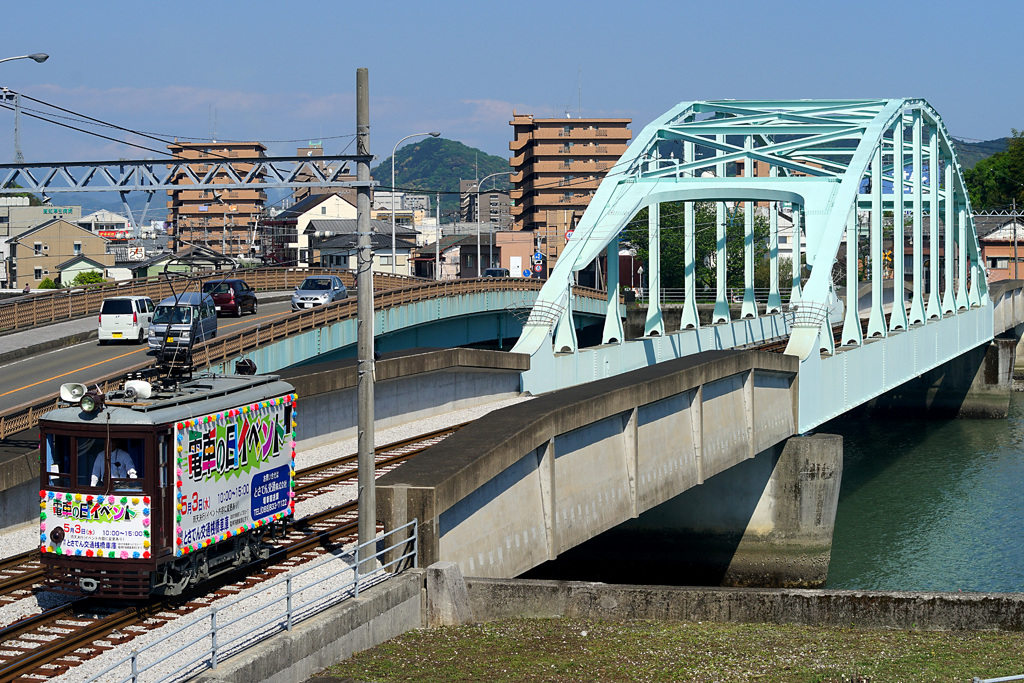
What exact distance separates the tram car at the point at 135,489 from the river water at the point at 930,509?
19681 millimetres

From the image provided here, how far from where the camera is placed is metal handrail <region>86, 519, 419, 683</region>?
446 inches

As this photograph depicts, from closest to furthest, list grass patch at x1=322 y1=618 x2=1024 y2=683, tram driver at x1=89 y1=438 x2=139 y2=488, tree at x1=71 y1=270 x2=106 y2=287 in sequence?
grass patch at x1=322 y1=618 x2=1024 y2=683 < tram driver at x1=89 y1=438 x2=139 y2=488 < tree at x1=71 y1=270 x2=106 y2=287

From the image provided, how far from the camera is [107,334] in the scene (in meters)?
41.9

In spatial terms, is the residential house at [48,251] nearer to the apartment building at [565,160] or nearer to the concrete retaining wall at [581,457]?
the apartment building at [565,160]

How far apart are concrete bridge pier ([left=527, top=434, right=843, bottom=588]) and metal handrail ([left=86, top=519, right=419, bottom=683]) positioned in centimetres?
1410

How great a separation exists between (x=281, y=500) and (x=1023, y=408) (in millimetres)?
60770

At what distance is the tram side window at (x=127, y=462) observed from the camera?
14.1 metres

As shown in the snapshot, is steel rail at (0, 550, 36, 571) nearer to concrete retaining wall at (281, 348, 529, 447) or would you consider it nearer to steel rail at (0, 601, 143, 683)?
steel rail at (0, 601, 143, 683)

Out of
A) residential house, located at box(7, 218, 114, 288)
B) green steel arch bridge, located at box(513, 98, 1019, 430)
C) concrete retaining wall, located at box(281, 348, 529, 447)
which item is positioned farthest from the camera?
residential house, located at box(7, 218, 114, 288)

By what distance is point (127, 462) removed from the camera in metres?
14.2

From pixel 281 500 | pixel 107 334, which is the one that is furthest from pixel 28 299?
pixel 281 500

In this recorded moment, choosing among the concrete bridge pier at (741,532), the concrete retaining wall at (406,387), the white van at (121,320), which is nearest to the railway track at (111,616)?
the concrete retaining wall at (406,387)

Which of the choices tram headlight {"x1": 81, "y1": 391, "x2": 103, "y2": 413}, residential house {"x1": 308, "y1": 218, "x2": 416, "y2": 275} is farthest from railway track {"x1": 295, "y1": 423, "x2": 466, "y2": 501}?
residential house {"x1": 308, "y1": 218, "x2": 416, "y2": 275}

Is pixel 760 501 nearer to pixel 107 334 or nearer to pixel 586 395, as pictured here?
pixel 586 395
